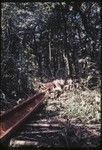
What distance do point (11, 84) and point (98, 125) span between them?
7.14 m

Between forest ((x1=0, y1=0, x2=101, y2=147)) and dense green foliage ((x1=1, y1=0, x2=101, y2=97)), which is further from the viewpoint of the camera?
dense green foliage ((x1=1, y1=0, x2=101, y2=97))

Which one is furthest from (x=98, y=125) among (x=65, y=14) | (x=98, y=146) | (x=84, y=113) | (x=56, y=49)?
(x=56, y=49)

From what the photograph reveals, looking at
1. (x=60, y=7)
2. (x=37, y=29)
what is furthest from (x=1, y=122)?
(x=37, y=29)

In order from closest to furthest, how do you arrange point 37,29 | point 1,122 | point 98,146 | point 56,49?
1. point 98,146
2. point 1,122
3. point 37,29
4. point 56,49

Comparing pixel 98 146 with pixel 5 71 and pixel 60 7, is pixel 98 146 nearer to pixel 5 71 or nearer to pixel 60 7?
pixel 5 71

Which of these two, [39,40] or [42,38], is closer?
[42,38]

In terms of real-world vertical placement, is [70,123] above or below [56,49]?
below

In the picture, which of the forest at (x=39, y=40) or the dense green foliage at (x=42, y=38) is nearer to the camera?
the forest at (x=39, y=40)

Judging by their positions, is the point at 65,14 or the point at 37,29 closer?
the point at 65,14

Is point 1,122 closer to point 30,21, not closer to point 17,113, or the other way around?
point 17,113

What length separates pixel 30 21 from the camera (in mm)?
31172

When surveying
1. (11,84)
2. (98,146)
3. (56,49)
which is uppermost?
(56,49)

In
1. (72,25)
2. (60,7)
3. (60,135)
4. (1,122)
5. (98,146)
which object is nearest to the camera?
(98,146)

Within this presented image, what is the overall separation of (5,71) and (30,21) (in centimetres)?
1726
